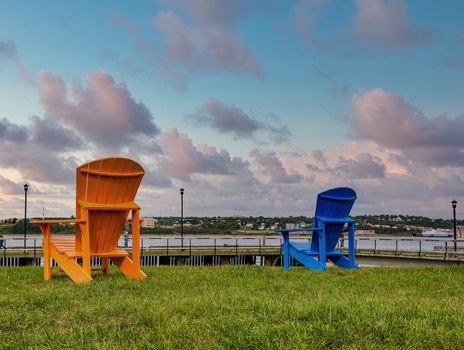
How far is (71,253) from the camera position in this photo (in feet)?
26.9

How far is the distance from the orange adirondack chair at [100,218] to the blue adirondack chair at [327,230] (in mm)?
3858

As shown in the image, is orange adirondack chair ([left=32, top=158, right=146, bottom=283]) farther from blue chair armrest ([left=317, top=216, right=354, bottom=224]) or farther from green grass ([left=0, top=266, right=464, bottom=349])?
blue chair armrest ([left=317, top=216, right=354, bottom=224])

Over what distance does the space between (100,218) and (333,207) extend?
17.0 feet

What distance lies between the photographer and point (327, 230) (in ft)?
36.9

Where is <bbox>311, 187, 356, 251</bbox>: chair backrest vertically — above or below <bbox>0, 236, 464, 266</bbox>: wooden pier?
above

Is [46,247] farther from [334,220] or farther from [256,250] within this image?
[256,250]

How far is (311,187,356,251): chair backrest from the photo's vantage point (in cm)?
1093

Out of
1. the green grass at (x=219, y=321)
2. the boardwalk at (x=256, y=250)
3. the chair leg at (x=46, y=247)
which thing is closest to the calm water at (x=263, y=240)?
the boardwalk at (x=256, y=250)

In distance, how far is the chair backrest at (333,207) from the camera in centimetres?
1093

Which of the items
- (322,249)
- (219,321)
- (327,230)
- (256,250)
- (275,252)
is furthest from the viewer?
(256,250)

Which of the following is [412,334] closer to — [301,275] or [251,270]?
[301,275]

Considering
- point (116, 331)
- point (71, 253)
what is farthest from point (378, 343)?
point (71, 253)

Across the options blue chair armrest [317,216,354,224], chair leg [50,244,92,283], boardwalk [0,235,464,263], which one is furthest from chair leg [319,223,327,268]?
boardwalk [0,235,464,263]

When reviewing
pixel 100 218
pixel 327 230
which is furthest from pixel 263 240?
pixel 100 218
